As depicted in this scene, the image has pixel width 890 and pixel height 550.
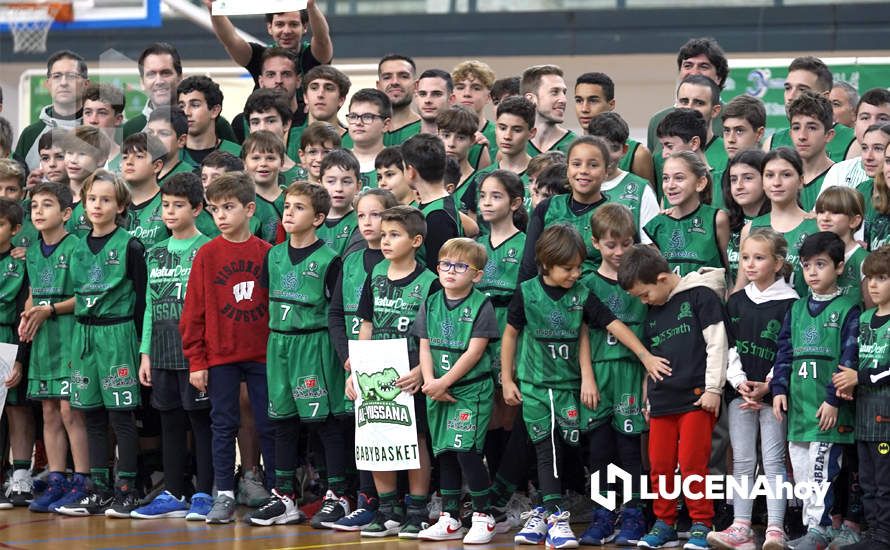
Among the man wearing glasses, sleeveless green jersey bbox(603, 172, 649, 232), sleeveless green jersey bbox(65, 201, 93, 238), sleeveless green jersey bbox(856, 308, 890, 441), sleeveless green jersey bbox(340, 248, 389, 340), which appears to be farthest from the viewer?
the man wearing glasses

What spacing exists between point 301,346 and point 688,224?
1989 mm

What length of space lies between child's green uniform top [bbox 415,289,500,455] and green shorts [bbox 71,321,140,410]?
1755 mm

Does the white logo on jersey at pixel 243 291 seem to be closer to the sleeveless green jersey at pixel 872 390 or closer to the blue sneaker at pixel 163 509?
the blue sneaker at pixel 163 509

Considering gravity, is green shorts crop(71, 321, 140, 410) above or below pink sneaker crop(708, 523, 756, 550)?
above

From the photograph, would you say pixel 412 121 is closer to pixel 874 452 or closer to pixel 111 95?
pixel 111 95

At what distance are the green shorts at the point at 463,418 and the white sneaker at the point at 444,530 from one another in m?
0.32

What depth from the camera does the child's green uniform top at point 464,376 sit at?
6457mm

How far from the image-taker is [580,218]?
664 cm

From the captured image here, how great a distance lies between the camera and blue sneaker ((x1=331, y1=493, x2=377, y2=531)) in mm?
6695

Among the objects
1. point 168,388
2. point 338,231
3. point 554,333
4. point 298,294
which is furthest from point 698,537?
point 168,388

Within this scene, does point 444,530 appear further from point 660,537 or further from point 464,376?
point 660,537

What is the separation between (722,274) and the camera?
6.39m

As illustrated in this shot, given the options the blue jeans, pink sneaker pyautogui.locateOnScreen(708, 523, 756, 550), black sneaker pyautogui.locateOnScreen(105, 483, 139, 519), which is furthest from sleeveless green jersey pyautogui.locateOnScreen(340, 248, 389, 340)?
pink sneaker pyautogui.locateOnScreen(708, 523, 756, 550)

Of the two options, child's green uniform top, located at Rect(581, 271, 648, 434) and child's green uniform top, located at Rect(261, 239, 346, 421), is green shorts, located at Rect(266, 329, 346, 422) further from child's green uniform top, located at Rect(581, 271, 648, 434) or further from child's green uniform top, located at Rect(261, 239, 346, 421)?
child's green uniform top, located at Rect(581, 271, 648, 434)
